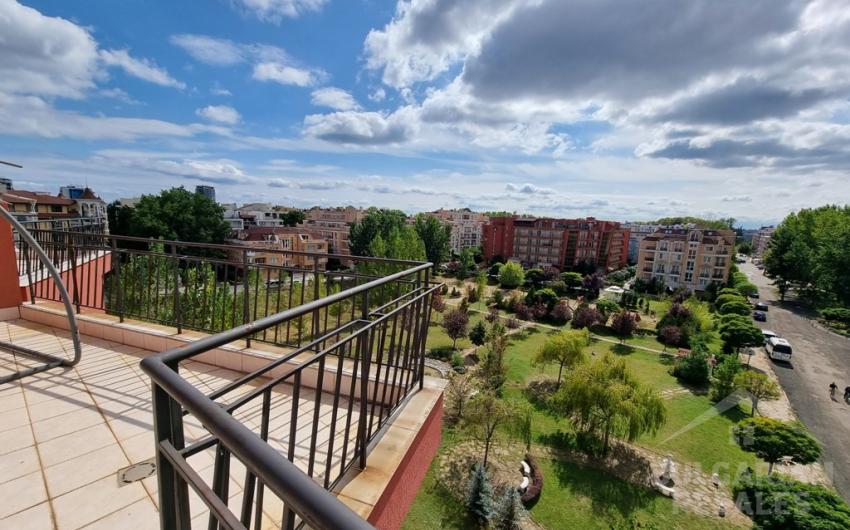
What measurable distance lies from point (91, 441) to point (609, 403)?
12855mm

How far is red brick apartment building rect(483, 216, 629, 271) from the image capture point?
4741cm

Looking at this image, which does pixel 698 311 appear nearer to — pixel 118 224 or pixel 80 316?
pixel 80 316

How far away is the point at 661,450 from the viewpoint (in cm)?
1257

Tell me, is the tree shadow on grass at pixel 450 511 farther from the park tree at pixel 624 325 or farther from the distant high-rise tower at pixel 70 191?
the distant high-rise tower at pixel 70 191

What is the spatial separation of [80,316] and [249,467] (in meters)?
5.17

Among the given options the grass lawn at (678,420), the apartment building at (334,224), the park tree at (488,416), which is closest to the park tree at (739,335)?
the grass lawn at (678,420)

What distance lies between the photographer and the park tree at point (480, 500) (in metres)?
9.07

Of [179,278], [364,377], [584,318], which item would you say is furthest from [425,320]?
[584,318]

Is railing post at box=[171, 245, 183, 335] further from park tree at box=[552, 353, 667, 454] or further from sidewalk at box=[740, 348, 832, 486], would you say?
sidewalk at box=[740, 348, 832, 486]

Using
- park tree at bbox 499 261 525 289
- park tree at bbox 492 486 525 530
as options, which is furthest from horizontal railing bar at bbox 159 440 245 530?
park tree at bbox 499 261 525 289

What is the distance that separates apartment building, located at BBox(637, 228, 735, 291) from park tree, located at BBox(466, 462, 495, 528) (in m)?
36.2

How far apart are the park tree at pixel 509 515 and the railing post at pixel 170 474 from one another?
379 inches

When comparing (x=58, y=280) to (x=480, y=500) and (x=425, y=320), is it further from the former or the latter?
(x=480, y=500)

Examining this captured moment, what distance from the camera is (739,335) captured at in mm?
20203
